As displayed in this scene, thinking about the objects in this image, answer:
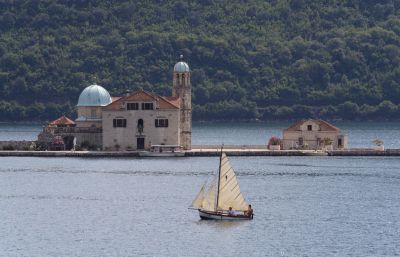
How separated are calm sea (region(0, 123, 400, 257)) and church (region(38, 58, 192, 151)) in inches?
211

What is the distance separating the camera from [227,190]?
87.6 meters

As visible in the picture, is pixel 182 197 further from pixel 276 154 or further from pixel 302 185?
pixel 276 154

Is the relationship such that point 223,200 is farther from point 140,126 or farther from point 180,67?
point 180,67

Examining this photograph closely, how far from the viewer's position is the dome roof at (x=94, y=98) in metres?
140

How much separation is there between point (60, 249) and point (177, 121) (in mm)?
59835

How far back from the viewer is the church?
445 ft

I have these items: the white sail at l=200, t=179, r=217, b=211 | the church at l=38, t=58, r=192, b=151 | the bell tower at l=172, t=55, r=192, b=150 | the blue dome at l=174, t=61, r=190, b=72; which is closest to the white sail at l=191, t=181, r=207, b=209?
the white sail at l=200, t=179, r=217, b=211

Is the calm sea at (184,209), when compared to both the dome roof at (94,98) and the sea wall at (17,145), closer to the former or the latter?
the sea wall at (17,145)

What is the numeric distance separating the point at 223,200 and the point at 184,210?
3.99 m

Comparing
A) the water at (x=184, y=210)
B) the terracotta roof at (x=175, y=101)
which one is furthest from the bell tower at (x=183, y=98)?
the water at (x=184, y=210)

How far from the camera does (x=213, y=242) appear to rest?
259 feet

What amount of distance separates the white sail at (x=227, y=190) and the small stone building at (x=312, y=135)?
50.0 m

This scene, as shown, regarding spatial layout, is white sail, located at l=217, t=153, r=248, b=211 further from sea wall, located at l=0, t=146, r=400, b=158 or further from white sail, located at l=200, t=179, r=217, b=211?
sea wall, located at l=0, t=146, r=400, b=158

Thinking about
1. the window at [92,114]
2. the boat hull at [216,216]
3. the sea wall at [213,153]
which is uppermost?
the window at [92,114]
